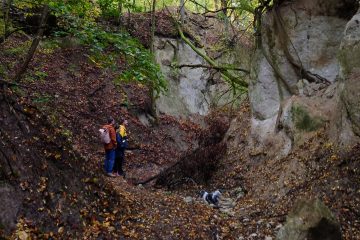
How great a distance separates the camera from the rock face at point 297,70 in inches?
359

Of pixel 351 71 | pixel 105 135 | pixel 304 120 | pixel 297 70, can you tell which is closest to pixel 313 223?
pixel 351 71

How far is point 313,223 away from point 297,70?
20.9 feet

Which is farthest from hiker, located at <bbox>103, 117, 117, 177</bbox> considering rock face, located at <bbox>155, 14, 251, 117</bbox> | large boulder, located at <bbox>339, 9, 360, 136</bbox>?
rock face, located at <bbox>155, 14, 251, 117</bbox>

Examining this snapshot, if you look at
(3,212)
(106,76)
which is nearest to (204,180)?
(3,212)

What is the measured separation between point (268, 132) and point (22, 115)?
22.7ft

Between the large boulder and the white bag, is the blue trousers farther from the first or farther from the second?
the large boulder

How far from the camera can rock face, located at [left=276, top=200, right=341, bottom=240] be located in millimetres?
5129

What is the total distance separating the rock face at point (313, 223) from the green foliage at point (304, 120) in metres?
3.84

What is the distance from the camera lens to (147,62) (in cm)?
735

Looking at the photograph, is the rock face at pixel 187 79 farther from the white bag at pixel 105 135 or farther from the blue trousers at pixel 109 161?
the white bag at pixel 105 135

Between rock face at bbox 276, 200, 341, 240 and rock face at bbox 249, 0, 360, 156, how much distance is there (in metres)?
2.93

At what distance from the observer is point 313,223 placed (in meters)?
5.13

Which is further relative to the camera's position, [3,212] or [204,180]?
[204,180]

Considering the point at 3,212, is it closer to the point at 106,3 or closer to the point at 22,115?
the point at 22,115
